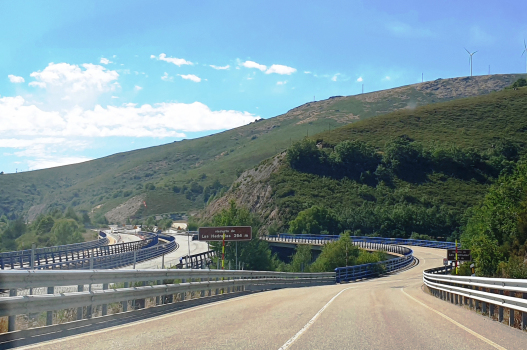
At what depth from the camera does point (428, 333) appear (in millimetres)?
9281

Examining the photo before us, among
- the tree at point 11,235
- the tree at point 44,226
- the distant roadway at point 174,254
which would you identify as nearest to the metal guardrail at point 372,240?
the distant roadway at point 174,254

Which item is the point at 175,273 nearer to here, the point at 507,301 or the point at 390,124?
the point at 507,301

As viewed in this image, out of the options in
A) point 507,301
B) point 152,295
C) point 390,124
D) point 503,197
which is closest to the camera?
point 507,301

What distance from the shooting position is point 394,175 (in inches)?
4176

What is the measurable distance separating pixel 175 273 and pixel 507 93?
143 meters

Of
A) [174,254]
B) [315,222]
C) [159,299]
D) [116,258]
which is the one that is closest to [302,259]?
[174,254]

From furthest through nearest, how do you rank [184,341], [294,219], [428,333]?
[294,219] → [428,333] → [184,341]

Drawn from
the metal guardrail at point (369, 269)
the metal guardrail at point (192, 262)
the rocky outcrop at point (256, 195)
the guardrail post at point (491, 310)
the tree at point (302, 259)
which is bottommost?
the tree at point (302, 259)

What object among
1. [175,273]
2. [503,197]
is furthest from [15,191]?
[175,273]

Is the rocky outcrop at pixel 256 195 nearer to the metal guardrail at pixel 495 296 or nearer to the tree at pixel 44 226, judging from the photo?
the tree at pixel 44 226

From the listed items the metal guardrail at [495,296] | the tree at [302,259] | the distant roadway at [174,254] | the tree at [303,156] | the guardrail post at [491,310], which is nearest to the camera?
the metal guardrail at [495,296]

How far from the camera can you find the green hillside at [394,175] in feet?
294

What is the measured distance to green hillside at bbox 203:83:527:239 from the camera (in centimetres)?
8975

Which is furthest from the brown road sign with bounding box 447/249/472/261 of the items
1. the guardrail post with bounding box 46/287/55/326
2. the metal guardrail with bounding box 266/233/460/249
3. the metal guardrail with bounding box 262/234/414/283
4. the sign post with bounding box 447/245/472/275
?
the metal guardrail with bounding box 266/233/460/249
